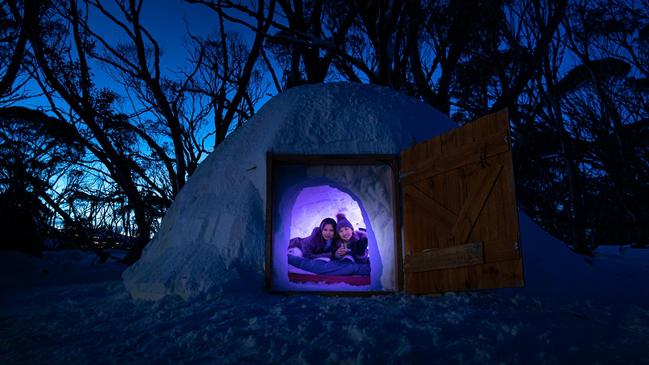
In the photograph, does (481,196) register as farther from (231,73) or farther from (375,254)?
(231,73)

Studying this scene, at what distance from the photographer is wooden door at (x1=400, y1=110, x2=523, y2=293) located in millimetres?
3750

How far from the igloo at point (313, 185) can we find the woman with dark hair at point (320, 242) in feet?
4.33

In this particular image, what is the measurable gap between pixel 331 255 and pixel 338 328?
3.39 m

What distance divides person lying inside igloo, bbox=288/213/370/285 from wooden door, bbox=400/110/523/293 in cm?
109

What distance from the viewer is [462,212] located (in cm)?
415

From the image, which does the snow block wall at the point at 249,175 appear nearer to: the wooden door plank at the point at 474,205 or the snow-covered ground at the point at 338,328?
the snow-covered ground at the point at 338,328

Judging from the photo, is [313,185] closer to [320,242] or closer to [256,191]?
[256,191]

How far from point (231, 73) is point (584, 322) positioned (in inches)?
481

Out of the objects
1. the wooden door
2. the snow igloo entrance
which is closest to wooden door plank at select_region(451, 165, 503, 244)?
the wooden door

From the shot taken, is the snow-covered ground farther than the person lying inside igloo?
No

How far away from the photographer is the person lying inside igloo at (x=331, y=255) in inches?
216

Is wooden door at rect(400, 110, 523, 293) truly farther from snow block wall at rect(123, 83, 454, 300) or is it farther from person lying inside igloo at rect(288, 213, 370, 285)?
person lying inside igloo at rect(288, 213, 370, 285)

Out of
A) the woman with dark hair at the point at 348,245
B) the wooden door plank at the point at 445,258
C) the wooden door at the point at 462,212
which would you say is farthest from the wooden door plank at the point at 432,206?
the woman with dark hair at the point at 348,245

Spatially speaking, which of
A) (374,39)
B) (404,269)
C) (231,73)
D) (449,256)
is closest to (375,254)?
(404,269)
